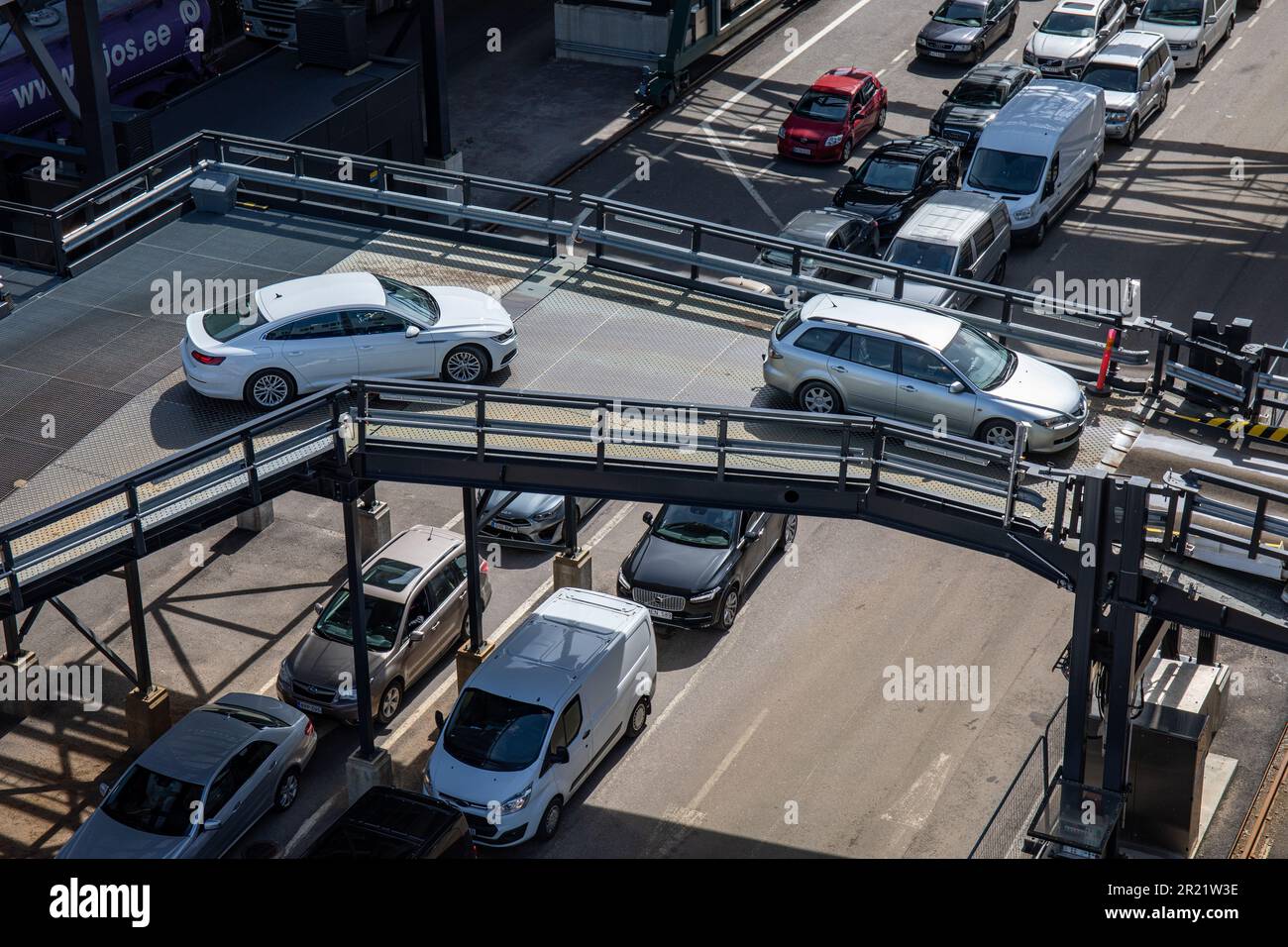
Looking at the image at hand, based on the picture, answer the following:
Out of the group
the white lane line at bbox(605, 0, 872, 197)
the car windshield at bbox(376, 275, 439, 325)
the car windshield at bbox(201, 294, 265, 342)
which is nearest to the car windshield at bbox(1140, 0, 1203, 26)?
the white lane line at bbox(605, 0, 872, 197)

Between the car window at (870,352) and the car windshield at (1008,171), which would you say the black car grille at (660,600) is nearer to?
the car window at (870,352)

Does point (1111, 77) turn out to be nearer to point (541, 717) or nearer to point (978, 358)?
point (978, 358)

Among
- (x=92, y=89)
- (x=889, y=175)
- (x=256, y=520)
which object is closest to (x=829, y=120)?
(x=889, y=175)

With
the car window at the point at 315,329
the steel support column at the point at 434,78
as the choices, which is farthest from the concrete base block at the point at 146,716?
the steel support column at the point at 434,78

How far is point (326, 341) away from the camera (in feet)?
67.6

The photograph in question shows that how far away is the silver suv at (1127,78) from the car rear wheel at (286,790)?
26.3m

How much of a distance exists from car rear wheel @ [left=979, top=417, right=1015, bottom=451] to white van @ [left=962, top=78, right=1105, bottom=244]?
50.3 feet

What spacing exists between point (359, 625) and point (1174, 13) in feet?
106

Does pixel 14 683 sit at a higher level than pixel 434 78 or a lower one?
lower

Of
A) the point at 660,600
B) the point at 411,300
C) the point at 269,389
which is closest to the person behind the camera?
the point at 269,389

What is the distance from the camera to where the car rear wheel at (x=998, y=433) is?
19.9 meters

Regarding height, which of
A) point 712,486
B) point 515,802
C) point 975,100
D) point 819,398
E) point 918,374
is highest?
point 918,374
